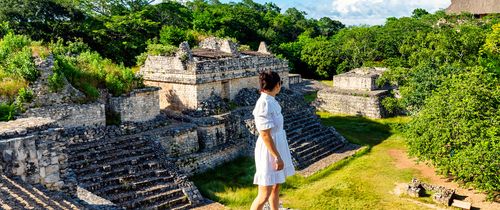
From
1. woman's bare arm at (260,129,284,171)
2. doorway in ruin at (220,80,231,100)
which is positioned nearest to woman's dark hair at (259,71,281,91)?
woman's bare arm at (260,129,284,171)

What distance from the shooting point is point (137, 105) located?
1534 cm

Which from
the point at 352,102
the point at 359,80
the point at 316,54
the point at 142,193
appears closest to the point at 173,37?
the point at 352,102

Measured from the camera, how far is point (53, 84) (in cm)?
1313

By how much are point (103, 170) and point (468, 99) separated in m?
11.3

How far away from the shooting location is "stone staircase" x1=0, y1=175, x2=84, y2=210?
266 inches

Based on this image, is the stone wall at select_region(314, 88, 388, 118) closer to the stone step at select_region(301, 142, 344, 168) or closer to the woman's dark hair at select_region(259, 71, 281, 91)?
the stone step at select_region(301, 142, 344, 168)

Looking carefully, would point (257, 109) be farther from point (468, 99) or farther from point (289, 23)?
point (289, 23)

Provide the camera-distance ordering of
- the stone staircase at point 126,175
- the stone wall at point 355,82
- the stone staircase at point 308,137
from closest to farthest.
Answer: the stone staircase at point 126,175 → the stone staircase at point 308,137 → the stone wall at point 355,82

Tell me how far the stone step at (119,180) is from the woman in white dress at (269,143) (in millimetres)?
7218

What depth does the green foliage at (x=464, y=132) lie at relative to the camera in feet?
40.9

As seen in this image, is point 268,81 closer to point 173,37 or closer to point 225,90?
point 225,90

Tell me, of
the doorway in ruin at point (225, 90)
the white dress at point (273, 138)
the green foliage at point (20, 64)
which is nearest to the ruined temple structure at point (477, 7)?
the doorway in ruin at point (225, 90)

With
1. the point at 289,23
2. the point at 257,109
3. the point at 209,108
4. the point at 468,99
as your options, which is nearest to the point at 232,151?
the point at 209,108

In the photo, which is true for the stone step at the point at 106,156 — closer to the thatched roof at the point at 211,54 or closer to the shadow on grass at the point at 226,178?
the shadow on grass at the point at 226,178
